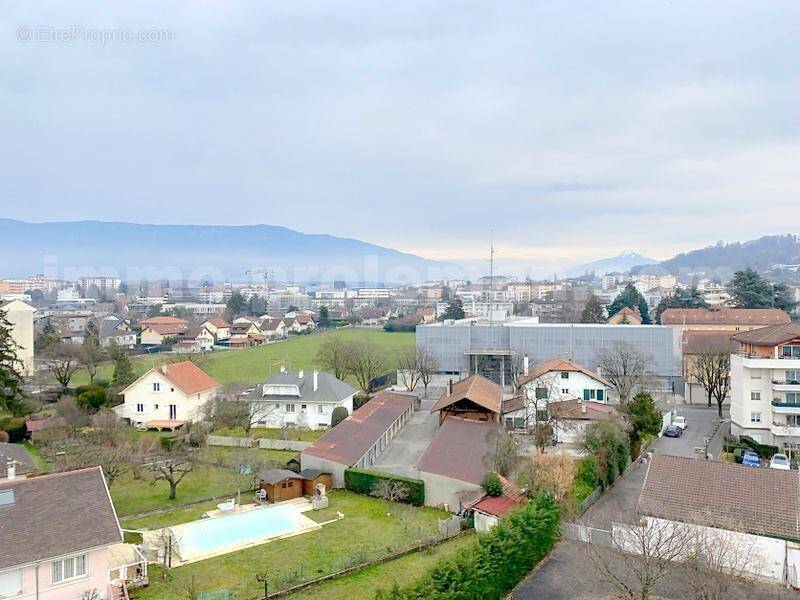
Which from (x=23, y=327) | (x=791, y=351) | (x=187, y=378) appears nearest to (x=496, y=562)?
(x=791, y=351)

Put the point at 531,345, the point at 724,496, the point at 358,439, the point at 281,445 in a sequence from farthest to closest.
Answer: the point at 531,345 → the point at 281,445 → the point at 358,439 → the point at 724,496

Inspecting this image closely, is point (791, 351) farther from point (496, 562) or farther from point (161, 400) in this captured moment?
point (161, 400)

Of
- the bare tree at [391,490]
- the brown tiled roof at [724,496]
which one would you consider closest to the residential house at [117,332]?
the bare tree at [391,490]

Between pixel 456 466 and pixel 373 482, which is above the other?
pixel 456 466

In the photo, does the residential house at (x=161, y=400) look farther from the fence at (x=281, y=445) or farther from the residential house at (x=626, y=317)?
the residential house at (x=626, y=317)

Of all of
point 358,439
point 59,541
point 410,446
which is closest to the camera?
point 59,541

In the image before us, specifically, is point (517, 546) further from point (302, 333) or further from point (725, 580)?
point (302, 333)

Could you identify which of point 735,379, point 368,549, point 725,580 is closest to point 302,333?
point 735,379
